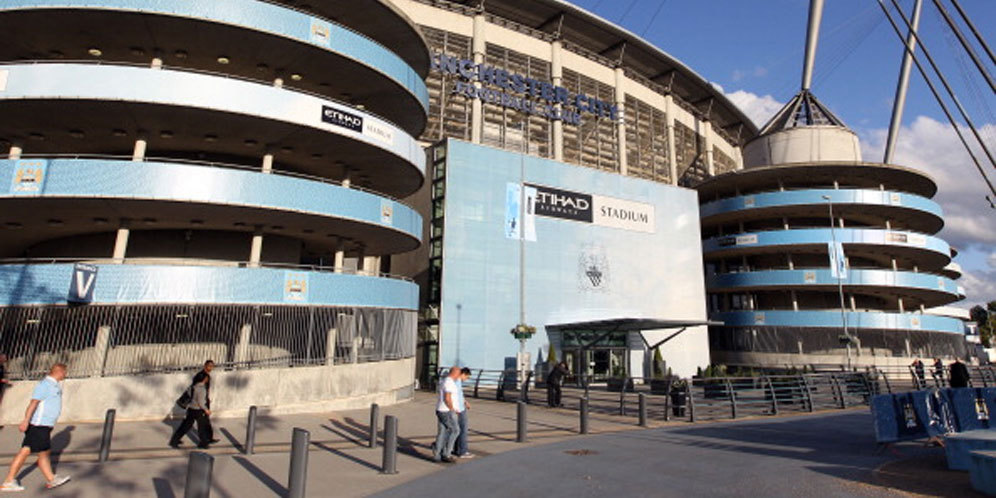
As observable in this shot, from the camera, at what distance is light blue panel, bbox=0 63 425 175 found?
16391 mm

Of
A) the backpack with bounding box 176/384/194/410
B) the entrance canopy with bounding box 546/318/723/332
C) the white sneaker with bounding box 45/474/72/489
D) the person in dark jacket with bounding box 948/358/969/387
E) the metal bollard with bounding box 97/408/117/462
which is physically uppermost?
the entrance canopy with bounding box 546/318/723/332

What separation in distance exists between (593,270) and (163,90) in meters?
24.9

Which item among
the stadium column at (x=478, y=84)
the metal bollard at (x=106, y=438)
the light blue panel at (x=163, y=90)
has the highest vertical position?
the stadium column at (x=478, y=84)

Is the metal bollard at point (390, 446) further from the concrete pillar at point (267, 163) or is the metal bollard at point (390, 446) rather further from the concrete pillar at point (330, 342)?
the concrete pillar at point (267, 163)

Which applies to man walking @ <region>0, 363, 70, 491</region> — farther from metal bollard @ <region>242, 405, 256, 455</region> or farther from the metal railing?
the metal railing

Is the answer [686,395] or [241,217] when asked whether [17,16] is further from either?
[686,395]

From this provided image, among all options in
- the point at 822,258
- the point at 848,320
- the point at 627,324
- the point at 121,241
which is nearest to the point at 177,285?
the point at 121,241

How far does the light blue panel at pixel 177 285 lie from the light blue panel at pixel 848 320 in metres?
37.0

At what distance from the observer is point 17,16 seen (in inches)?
672

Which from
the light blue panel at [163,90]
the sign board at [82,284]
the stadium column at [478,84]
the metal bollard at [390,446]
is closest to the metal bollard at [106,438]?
the metal bollard at [390,446]

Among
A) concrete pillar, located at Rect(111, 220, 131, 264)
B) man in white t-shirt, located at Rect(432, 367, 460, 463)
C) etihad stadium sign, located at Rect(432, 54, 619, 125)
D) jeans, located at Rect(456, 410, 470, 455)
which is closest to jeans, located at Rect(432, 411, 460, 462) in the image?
man in white t-shirt, located at Rect(432, 367, 460, 463)

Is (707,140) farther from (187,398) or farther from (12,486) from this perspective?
(12,486)

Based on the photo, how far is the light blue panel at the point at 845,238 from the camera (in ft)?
141

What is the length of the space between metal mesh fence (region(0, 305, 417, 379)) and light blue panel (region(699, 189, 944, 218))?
A: 3816 cm
